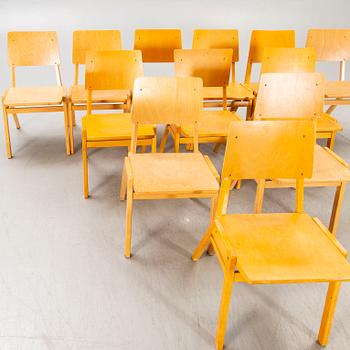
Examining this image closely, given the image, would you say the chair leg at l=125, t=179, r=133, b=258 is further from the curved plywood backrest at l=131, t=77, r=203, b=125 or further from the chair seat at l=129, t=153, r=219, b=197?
the curved plywood backrest at l=131, t=77, r=203, b=125

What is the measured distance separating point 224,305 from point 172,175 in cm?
80

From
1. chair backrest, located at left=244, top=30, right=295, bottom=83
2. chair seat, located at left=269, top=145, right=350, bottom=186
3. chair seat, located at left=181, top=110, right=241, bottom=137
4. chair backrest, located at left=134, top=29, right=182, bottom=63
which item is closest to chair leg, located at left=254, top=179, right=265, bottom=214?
chair seat, located at left=269, top=145, right=350, bottom=186

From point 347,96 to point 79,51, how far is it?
2.29 metres

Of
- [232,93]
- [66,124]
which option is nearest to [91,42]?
[66,124]

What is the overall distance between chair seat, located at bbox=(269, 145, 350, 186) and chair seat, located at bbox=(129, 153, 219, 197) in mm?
375

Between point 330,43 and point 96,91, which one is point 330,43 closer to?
point 330,43

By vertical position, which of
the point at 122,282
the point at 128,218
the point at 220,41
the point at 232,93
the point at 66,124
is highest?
the point at 220,41

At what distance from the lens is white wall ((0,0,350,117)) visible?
24.1ft

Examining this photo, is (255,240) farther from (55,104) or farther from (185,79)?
(55,104)

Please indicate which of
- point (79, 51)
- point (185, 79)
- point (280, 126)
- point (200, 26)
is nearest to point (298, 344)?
point (280, 126)

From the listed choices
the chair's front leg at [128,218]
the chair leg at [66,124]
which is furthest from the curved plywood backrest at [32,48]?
the chair's front leg at [128,218]

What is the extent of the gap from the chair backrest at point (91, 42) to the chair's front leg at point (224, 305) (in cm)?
266

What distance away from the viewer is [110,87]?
3.14 meters

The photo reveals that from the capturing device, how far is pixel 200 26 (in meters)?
7.49
